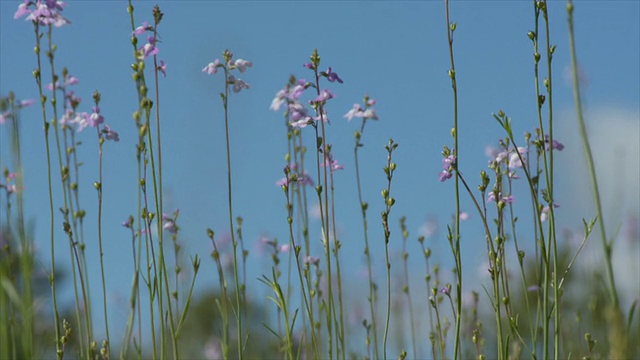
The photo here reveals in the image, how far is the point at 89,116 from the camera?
3430 millimetres

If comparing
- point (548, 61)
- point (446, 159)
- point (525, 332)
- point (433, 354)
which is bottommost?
point (525, 332)

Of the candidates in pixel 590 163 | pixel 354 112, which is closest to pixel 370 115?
pixel 354 112

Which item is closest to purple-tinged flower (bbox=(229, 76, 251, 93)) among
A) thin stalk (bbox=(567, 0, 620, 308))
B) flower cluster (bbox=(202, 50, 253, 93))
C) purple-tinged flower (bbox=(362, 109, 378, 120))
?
flower cluster (bbox=(202, 50, 253, 93))

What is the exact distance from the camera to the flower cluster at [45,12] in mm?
3277

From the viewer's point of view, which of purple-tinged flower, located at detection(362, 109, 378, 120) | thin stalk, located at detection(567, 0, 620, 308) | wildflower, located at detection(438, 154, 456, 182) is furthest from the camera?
purple-tinged flower, located at detection(362, 109, 378, 120)

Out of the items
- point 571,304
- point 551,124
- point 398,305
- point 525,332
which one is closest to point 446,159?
point 551,124

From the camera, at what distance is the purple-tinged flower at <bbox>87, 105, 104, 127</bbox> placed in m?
3.40

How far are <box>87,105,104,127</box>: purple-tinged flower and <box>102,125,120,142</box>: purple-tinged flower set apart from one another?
4 centimetres

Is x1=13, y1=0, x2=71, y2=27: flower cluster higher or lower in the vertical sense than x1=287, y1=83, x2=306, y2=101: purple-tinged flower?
higher

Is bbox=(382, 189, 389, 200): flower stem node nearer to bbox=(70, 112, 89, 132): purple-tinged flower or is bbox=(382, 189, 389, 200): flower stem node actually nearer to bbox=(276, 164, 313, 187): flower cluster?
bbox=(276, 164, 313, 187): flower cluster

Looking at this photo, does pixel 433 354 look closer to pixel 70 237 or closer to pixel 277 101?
pixel 277 101

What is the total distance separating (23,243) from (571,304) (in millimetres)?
8949

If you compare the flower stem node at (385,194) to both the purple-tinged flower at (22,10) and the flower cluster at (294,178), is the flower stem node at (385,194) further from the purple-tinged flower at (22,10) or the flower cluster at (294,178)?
the purple-tinged flower at (22,10)

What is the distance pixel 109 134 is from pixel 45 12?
0.55 m
